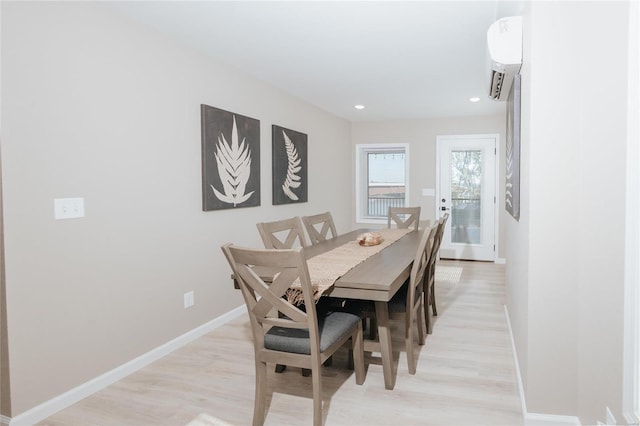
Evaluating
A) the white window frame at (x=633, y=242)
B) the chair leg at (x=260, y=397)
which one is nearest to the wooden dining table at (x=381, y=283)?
the chair leg at (x=260, y=397)

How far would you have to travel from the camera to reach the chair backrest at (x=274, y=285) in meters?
1.84

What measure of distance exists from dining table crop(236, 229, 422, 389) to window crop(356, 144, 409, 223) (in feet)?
13.7

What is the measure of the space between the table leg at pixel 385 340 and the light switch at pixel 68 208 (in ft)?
5.73

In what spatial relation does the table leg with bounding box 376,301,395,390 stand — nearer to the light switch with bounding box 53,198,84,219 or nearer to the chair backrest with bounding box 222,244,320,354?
the chair backrest with bounding box 222,244,320,354

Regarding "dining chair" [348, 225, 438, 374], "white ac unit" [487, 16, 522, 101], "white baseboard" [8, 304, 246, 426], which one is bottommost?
"white baseboard" [8, 304, 246, 426]

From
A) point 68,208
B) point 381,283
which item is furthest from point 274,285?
point 68,208

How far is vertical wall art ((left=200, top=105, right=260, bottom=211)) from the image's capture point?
3.50 m

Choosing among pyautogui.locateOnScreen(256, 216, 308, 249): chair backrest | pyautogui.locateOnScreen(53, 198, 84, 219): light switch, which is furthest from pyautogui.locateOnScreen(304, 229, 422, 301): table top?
pyautogui.locateOnScreen(53, 198, 84, 219): light switch

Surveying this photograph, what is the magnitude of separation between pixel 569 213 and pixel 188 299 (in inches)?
105

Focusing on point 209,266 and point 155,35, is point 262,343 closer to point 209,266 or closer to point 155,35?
point 209,266

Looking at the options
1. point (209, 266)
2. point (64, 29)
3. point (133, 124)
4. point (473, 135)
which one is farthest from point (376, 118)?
point (64, 29)

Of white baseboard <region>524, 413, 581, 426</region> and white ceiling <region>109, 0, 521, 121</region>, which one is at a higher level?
white ceiling <region>109, 0, 521, 121</region>

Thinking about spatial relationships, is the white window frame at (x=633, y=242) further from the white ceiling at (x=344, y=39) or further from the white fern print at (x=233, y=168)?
the white fern print at (x=233, y=168)

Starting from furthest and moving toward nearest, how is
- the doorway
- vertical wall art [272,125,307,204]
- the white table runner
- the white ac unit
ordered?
the doorway < vertical wall art [272,125,307,204] < the white ac unit < the white table runner
